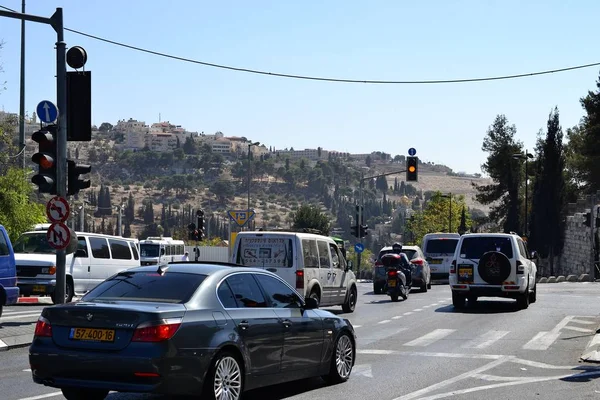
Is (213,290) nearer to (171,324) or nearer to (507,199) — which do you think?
(171,324)

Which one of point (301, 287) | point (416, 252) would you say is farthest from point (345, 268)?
point (416, 252)

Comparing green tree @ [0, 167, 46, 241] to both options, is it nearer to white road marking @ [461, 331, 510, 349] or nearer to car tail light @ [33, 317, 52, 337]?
white road marking @ [461, 331, 510, 349]

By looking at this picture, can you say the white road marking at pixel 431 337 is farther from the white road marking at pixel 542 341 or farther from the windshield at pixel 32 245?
the windshield at pixel 32 245

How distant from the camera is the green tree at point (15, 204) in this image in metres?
30.1

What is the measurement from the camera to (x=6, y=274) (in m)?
18.4

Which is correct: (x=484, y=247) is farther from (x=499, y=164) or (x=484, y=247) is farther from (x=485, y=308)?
(x=499, y=164)

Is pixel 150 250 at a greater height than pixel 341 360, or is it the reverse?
pixel 150 250

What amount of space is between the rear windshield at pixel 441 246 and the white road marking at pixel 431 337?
25760mm

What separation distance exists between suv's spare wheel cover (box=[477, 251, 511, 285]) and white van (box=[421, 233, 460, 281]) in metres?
20.2

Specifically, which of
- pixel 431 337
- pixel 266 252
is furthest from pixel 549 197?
pixel 431 337

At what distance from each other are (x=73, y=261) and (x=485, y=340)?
12847mm

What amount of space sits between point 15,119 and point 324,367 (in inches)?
1039

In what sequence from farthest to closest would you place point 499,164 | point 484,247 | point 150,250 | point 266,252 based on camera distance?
1. point 499,164
2. point 150,250
3. point 484,247
4. point 266,252

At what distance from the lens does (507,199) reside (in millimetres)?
113875
